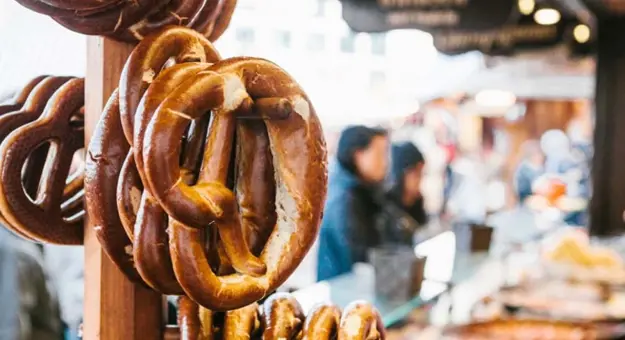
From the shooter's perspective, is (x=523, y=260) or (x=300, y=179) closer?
(x=300, y=179)

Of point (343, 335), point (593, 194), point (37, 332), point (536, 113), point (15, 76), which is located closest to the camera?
point (343, 335)

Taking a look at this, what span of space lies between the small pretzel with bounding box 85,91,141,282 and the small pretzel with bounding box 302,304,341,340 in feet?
0.70

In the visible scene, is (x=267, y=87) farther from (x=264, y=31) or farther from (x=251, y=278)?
(x=264, y=31)

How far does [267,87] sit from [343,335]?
28 centimetres

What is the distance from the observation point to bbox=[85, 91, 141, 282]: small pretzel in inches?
28.3

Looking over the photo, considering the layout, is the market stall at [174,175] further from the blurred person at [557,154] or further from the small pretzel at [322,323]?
the blurred person at [557,154]

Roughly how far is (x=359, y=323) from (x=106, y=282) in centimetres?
28

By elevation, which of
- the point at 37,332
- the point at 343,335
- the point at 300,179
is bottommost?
the point at 37,332

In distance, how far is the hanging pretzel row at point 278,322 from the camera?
2.56ft

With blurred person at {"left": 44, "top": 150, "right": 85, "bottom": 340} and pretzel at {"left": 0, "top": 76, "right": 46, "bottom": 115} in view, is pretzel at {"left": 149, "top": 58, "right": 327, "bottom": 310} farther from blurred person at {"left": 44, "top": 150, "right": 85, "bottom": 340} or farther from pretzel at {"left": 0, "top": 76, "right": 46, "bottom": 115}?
blurred person at {"left": 44, "top": 150, "right": 85, "bottom": 340}

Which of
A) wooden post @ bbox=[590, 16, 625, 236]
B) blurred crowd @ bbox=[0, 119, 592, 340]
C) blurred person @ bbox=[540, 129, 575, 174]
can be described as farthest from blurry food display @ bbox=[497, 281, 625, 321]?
blurred person @ bbox=[540, 129, 575, 174]

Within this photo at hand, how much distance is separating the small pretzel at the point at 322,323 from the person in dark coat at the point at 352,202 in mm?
2861

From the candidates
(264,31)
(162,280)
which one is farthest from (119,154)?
(264,31)

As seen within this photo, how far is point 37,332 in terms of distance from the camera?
7.78 feet
